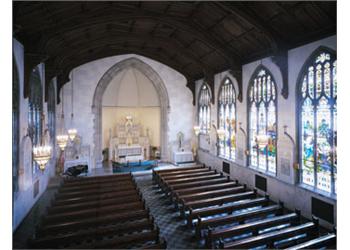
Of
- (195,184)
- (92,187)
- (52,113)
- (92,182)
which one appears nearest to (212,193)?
(195,184)

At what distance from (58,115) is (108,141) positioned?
15.9 ft

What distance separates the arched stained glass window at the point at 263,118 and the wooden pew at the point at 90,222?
6037 mm

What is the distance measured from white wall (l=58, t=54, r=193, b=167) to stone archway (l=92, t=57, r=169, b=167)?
0.24m

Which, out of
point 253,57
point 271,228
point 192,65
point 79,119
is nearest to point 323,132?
point 271,228

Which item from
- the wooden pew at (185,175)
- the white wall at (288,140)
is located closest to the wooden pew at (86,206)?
the wooden pew at (185,175)

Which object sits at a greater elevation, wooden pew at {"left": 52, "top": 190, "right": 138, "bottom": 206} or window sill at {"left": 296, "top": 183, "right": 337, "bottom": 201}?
window sill at {"left": 296, "top": 183, "right": 337, "bottom": 201}

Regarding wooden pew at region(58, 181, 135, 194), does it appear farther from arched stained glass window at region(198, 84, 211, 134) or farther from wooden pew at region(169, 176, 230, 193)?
arched stained glass window at region(198, 84, 211, 134)

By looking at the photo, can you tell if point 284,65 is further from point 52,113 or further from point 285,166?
point 52,113

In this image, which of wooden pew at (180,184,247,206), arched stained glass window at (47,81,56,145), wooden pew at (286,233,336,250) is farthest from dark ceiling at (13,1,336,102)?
wooden pew at (286,233,336,250)

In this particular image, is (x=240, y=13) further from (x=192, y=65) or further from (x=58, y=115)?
(x=58, y=115)

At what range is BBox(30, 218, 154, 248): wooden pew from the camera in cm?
551

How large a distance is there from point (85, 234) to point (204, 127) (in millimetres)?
12855

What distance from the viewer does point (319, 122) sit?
337 inches

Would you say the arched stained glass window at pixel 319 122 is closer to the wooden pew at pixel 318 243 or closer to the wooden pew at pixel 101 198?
the wooden pew at pixel 318 243
